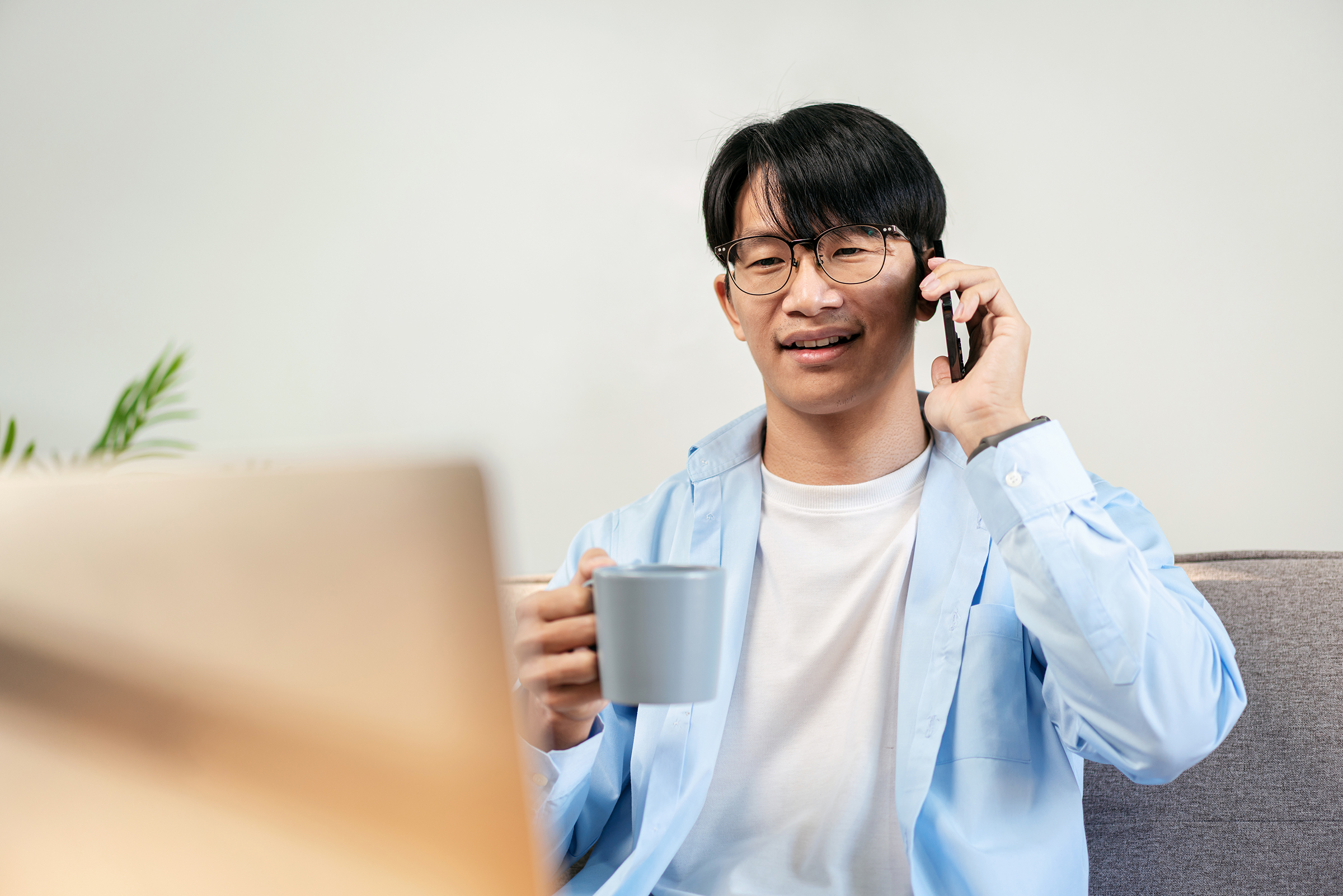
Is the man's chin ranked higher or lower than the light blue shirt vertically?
higher

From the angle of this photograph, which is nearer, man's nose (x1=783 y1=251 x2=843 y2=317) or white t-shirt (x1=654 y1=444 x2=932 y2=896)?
white t-shirt (x1=654 y1=444 x2=932 y2=896)

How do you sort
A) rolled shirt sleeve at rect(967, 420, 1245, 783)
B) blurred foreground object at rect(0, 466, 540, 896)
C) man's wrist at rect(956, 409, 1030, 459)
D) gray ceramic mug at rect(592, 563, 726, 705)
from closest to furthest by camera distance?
blurred foreground object at rect(0, 466, 540, 896) → gray ceramic mug at rect(592, 563, 726, 705) → rolled shirt sleeve at rect(967, 420, 1245, 783) → man's wrist at rect(956, 409, 1030, 459)

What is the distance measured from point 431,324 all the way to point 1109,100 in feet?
5.37

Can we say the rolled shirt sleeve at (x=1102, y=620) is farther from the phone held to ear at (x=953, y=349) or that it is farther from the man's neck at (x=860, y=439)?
the man's neck at (x=860, y=439)

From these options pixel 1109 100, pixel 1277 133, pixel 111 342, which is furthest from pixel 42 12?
pixel 1277 133

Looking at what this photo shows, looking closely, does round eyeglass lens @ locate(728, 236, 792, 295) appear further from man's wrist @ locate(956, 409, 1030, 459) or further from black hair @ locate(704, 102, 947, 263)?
man's wrist @ locate(956, 409, 1030, 459)

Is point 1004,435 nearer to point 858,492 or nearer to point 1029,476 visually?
point 1029,476

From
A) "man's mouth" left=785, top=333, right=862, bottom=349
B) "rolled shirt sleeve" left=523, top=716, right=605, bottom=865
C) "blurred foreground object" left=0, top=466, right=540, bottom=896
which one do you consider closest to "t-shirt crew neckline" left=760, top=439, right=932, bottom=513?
"man's mouth" left=785, top=333, right=862, bottom=349

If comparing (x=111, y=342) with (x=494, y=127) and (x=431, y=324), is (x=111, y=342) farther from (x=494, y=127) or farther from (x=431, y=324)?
(x=494, y=127)

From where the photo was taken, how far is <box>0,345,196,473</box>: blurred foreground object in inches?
86.1

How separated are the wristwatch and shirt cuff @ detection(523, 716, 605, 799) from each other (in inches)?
21.2

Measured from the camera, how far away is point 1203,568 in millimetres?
1254

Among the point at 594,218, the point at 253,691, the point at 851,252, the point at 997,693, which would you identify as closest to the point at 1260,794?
the point at 997,693

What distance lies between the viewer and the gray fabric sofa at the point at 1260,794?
1.10m
